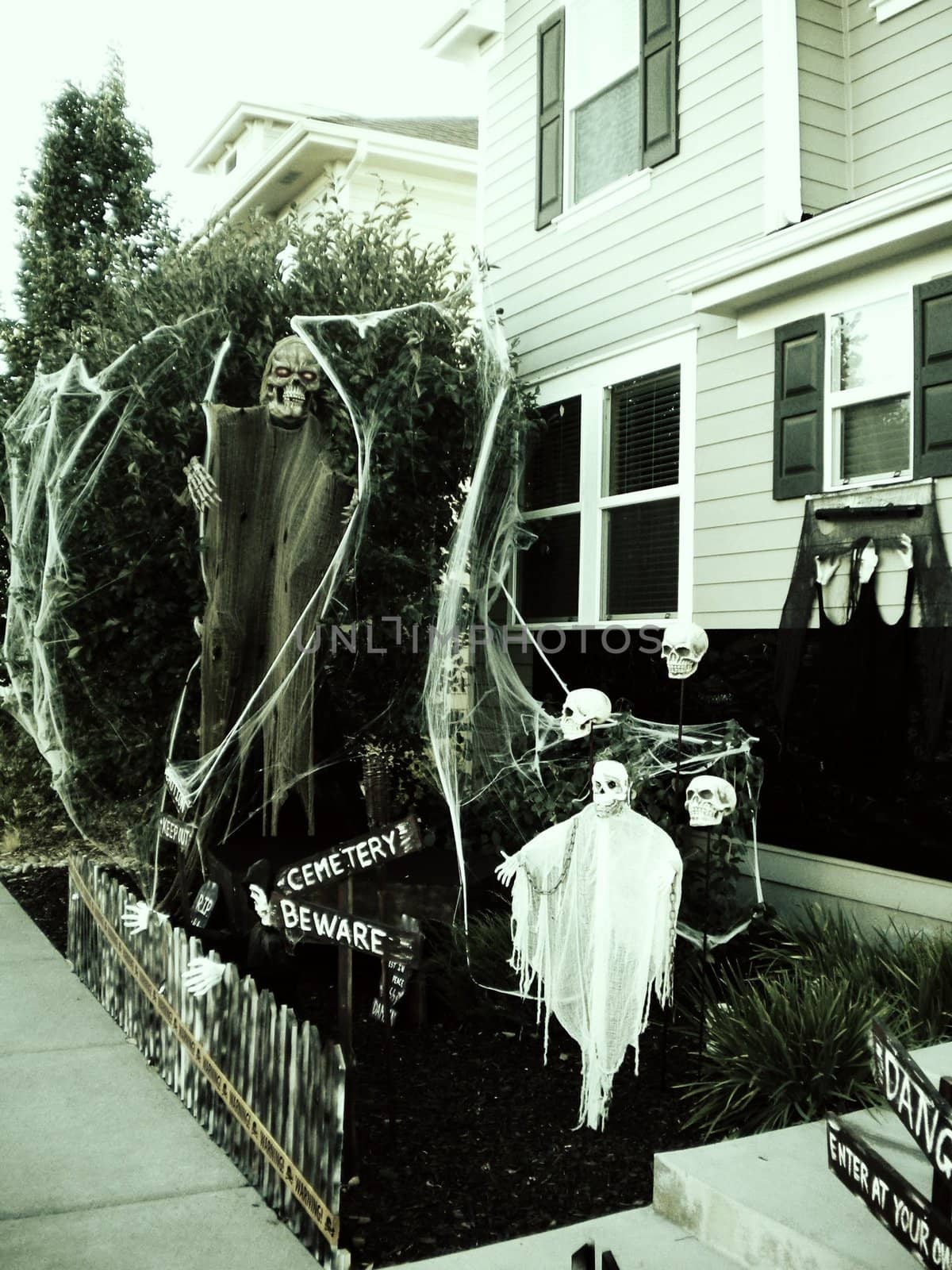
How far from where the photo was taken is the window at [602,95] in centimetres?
767

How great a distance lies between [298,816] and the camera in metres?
7.23

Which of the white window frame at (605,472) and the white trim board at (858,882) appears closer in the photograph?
the white trim board at (858,882)

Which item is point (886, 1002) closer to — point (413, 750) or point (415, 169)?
point (413, 750)

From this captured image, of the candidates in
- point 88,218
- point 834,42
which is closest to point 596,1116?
point 834,42

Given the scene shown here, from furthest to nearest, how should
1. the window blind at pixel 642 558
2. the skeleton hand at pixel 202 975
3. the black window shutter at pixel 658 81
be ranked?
the black window shutter at pixel 658 81
the window blind at pixel 642 558
the skeleton hand at pixel 202 975

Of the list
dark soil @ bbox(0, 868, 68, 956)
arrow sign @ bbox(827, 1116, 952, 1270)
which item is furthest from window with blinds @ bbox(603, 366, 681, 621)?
arrow sign @ bbox(827, 1116, 952, 1270)

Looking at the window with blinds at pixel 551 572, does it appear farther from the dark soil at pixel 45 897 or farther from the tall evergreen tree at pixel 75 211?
the tall evergreen tree at pixel 75 211

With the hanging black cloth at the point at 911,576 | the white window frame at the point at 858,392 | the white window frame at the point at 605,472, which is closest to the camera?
the hanging black cloth at the point at 911,576

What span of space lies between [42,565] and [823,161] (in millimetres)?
5461

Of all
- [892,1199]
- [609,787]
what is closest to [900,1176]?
[892,1199]

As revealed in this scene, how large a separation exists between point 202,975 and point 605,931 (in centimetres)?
A: 165

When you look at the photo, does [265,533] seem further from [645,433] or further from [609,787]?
[645,433]

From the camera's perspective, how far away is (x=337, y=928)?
160 inches

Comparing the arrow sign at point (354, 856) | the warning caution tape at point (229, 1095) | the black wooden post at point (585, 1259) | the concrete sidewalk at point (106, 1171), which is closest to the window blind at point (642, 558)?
the arrow sign at point (354, 856)
